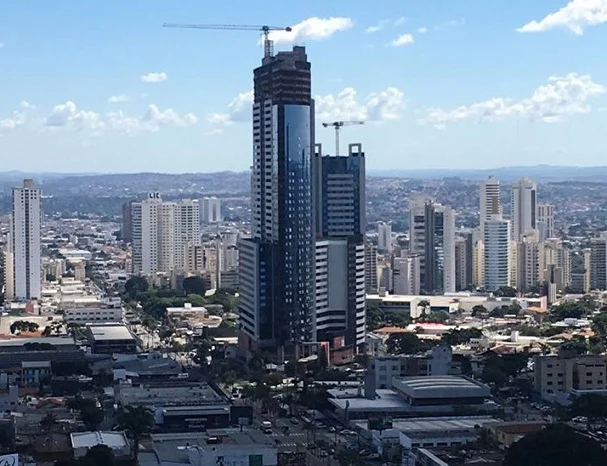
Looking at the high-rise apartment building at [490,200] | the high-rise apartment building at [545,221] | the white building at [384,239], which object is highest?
the high-rise apartment building at [490,200]

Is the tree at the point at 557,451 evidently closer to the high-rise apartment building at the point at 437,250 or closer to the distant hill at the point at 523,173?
the high-rise apartment building at the point at 437,250

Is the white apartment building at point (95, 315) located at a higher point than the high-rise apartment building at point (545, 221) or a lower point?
lower

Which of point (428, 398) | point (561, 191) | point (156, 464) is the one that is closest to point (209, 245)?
point (428, 398)

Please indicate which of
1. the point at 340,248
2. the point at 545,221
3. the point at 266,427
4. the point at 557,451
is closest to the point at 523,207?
the point at 545,221

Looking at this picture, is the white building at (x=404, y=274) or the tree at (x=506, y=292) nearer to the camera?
the tree at (x=506, y=292)

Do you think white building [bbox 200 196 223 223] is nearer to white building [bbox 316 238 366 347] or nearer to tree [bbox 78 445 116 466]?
white building [bbox 316 238 366 347]

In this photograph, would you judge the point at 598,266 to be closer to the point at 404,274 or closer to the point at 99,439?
the point at 404,274

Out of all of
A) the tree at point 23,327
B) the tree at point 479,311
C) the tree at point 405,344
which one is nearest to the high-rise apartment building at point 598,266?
the tree at point 479,311

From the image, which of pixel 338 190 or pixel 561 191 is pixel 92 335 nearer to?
pixel 338 190
